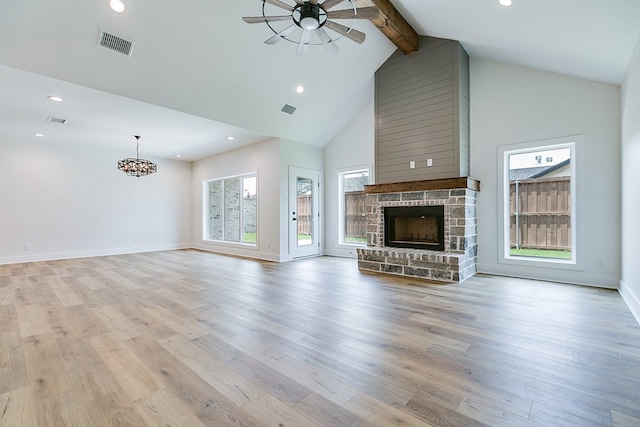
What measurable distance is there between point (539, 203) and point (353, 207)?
3.63 meters

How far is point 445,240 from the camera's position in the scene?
4969mm

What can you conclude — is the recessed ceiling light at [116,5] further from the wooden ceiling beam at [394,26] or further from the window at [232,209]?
the window at [232,209]

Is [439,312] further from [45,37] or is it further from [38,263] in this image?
[38,263]

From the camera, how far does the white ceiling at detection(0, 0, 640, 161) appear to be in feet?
10.8

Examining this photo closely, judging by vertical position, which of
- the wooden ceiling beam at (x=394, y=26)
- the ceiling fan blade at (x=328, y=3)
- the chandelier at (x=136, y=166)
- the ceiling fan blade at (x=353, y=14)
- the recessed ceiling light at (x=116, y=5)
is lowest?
the chandelier at (x=136, y=166)

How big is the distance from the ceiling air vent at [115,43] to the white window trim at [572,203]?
558cm

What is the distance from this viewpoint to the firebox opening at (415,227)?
5.16m

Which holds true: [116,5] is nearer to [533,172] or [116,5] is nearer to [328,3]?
[328,3]

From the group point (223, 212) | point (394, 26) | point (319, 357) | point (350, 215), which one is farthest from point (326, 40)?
point (223, 212)

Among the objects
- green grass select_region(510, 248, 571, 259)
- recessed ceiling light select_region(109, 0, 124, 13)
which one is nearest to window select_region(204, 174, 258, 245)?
recessed ceiling light select_region(109, 0, 124, 13)

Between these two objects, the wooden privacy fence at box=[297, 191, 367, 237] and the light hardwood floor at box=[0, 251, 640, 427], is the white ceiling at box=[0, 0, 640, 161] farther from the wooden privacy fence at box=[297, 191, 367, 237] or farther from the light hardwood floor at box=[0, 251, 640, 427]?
the light hardwood floor at box=[0, 251, 640, 427]

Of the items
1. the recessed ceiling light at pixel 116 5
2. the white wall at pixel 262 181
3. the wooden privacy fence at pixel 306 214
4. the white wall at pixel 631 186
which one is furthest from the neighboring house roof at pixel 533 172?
the recessed ceiling light at pixel 116 5

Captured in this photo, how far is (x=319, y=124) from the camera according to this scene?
675 cm

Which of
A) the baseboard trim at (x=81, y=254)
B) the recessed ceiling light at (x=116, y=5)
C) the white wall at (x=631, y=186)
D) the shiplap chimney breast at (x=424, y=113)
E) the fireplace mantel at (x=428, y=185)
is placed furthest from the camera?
the baseboard trim at (x=81, y=254)
